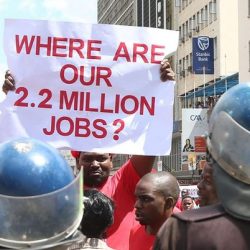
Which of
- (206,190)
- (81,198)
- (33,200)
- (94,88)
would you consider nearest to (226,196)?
(81,198)

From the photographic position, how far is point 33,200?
81.7 inches

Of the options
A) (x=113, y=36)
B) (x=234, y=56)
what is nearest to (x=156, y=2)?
(x=234, y=56)

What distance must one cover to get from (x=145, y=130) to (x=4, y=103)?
91 centimetres

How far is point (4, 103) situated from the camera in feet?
15.0

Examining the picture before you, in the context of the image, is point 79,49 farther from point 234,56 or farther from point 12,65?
point 234,56

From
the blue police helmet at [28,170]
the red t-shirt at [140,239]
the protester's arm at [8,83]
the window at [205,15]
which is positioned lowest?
the red t-shirt at [140,239]

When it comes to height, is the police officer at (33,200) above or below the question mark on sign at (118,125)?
below

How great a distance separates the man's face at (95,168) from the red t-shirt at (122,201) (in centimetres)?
5

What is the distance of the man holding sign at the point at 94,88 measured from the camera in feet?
15.0

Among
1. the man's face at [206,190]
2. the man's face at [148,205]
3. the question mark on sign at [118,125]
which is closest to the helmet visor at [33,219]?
the man's face at [206,190]

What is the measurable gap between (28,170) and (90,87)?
271cm

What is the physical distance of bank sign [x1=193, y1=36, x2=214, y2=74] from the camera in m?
44.6

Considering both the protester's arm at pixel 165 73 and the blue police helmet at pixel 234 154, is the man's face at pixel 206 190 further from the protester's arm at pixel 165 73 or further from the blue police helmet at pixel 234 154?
the blue police helmet at pixel 234 154

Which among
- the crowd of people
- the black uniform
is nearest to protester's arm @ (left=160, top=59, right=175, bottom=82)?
the crowd of people
